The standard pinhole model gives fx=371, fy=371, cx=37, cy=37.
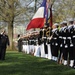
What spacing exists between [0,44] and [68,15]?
25873 mm

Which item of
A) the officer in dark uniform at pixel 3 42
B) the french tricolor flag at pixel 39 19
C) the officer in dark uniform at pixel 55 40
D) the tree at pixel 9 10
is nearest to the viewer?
the officer in dark uniform at pixel 55 40

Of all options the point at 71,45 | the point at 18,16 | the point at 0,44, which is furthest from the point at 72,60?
the point at 18,16

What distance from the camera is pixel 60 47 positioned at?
48.4 ft

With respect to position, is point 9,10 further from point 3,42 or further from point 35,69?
point 35,69

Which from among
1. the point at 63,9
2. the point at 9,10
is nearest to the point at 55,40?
the point at 63,9

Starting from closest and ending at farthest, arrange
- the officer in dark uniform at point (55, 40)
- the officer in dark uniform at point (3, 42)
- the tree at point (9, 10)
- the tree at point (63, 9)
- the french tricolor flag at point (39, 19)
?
the officer in dark uniform at point (55, 40)
the french tricolor flag at point (39, 19)
the officer in dark uniform at point (3, 42)
the tree at point (63, 9)
the tree at point (9, 10)

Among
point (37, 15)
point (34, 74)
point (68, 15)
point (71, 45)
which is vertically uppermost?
point (68, 15)

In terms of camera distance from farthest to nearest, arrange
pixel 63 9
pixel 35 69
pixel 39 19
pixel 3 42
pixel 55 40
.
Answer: pixel 63 9
pixel 3 42
pixel 39 19
pixel 55 40
pixel 35 69

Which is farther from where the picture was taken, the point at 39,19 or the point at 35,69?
the point at 39,19

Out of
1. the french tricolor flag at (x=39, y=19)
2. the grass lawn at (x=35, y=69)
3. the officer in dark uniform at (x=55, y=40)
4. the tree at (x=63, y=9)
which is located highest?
the tree at (x=63, y=9)

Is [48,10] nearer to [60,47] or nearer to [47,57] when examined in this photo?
[47,57]

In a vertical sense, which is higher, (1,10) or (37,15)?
(1,10)

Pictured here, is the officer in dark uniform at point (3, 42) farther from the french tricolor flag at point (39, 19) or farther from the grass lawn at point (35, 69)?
the grass lawn at point (35, 69)

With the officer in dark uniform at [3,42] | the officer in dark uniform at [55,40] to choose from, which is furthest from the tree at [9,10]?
the officer in dark uniform at [55,40]
